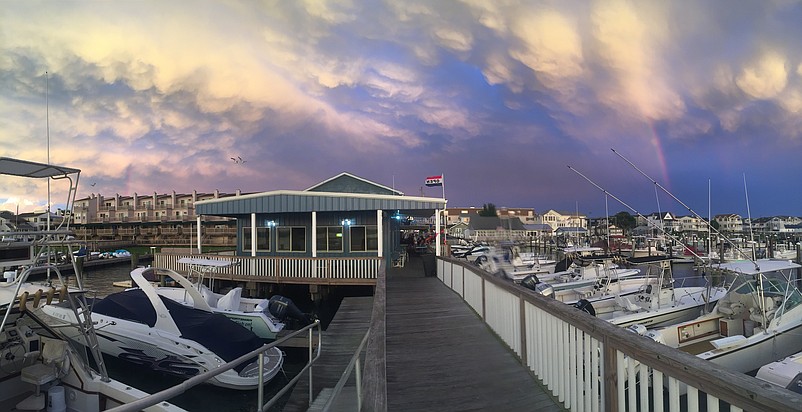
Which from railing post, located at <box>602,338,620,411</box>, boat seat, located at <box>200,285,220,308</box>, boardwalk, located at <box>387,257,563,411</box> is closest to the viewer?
railing post, located at <box>602,338,620,411</box>

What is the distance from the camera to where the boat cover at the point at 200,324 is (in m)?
9.12

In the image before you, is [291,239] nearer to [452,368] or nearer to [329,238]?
[329,238]

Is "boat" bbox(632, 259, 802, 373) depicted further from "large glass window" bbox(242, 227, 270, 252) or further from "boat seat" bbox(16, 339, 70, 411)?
"large glass window" bbox(242, 227, 270, 252)

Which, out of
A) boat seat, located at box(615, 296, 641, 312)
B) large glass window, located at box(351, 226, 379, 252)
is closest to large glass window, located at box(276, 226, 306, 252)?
large glass window, located at box(351, 226, 379, 252)

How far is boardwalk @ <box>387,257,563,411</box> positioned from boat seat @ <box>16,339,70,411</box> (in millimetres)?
5167

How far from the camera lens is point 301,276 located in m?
16.4

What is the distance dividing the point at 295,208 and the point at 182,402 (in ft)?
32.2

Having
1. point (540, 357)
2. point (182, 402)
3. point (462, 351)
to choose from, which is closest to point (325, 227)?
point (182, 402)

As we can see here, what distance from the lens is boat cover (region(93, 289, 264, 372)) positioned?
9117 millimetres

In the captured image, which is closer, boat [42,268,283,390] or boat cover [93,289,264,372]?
boat [42,268,283,390]

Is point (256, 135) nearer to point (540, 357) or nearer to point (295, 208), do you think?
point (295, 208)

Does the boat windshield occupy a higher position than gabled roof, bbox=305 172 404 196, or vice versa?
gabled roof, bbox=305 172 404 196

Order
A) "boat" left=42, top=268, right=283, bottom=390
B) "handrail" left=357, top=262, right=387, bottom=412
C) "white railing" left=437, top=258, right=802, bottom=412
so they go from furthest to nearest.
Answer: "boat" left=42, top=268, right=283, bottom=390, "handrail" left=357, top=262, right=387, bottom=412, "white railing" left=437, top=258, right=802, bottom=412

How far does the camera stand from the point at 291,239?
19406 millimetres
